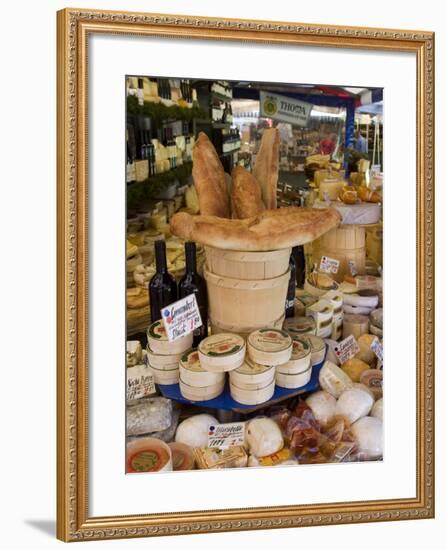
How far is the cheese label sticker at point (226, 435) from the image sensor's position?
161 cm

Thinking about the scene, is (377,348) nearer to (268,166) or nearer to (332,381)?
Result: (332,381)

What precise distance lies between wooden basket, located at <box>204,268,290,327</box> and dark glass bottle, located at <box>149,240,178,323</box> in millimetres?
89

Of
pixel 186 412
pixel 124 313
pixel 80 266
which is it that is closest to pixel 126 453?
pixel 186 412

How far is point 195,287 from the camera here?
161cm

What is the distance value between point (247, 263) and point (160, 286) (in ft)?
0.66

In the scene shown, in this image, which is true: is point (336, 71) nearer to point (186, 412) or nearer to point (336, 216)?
point (336, 216)

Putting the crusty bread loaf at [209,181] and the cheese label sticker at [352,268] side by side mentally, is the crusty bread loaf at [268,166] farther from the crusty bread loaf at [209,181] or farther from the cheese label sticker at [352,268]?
the cheese label sticker at [352,268]

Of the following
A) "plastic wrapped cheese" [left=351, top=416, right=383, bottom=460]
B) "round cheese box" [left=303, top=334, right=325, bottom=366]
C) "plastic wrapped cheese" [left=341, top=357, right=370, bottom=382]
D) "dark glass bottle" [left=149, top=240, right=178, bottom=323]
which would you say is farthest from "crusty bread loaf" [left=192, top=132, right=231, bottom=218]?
"plastic wrapped cheese" [left=351, top=416, right=383, bottom=460]

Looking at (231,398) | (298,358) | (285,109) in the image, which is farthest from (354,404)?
(285,109)

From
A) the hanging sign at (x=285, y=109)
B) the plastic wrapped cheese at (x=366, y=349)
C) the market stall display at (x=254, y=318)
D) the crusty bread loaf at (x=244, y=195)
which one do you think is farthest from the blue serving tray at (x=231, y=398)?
the hanging sign at (x=285, y=109)

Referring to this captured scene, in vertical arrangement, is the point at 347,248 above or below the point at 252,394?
above

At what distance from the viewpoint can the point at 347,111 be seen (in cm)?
164

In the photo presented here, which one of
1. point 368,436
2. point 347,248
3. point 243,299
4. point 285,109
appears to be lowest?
point 368,436

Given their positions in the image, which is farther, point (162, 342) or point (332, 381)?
point (332, 381)
